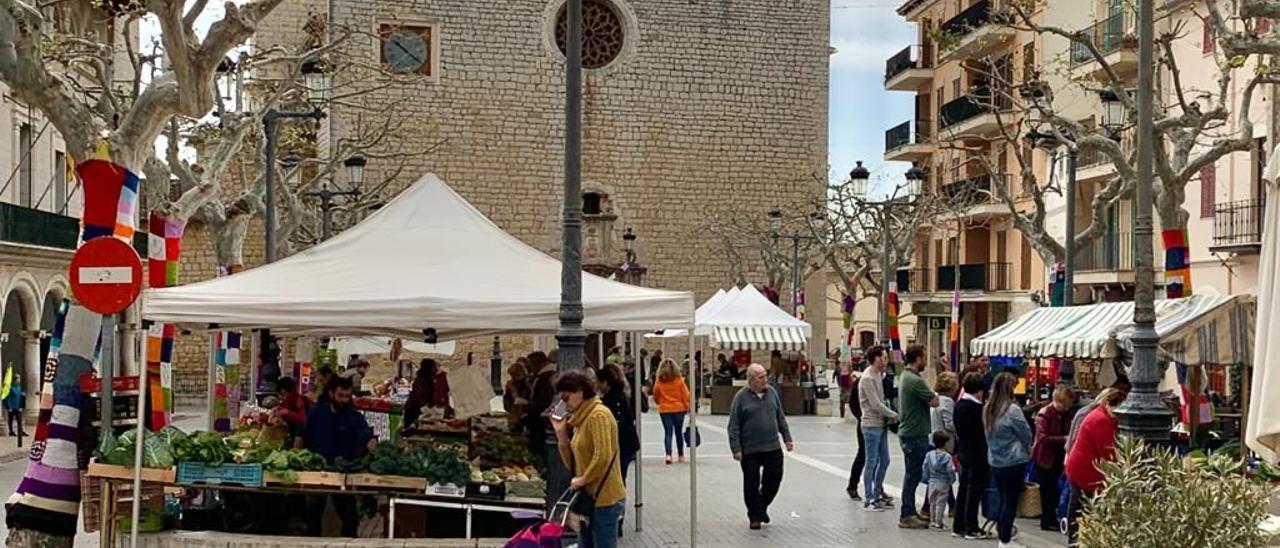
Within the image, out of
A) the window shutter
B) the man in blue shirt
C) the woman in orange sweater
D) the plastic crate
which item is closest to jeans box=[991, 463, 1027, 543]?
the man in blue shirt

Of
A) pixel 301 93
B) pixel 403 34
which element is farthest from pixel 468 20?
pixel 301 93

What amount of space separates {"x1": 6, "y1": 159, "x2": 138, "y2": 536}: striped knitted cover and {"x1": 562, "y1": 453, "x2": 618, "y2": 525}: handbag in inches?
144

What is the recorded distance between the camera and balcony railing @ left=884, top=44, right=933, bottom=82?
48000 mm

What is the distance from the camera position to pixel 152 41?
68.3 feet

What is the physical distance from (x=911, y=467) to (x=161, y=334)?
247 inches

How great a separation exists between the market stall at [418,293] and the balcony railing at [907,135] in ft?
122

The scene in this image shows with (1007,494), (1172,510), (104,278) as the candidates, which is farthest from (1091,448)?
(104,278)

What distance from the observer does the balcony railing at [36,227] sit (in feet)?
91.0

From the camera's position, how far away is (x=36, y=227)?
96.4 ft

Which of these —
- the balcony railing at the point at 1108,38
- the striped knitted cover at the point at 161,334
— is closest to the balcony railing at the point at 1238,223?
the balcony railing at the point at 1108,38

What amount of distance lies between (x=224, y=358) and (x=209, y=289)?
8.34 m

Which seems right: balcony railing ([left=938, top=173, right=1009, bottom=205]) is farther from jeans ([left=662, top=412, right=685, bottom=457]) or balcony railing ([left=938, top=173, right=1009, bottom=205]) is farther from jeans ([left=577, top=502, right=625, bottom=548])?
jeans ([left=577, top=502, right=625, bottom=548])

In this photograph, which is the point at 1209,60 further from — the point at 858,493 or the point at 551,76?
the point at 551,76

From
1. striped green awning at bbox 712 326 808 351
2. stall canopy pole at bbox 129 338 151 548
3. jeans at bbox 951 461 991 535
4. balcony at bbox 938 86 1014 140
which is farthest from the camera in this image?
balcony at bbox 938 86 1014 140
